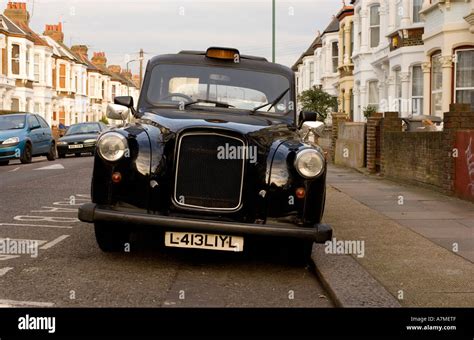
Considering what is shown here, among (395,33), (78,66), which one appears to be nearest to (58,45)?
(78,66)

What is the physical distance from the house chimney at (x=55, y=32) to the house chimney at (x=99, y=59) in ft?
47.9

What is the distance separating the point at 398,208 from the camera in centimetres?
1050

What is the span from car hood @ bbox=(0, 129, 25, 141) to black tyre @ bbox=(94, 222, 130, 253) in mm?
15032

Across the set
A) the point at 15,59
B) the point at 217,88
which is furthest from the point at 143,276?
the point at 15,59

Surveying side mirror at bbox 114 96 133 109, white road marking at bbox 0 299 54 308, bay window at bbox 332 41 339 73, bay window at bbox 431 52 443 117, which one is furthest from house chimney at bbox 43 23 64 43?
white road marking at bbox 0 299 54 308

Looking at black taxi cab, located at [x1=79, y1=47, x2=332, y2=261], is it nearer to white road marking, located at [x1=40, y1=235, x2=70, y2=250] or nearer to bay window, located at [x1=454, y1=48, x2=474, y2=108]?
white road marking, located at [x1=40, y1=235, x2=70, y2=250]

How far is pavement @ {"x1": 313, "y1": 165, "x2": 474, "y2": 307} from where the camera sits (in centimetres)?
522

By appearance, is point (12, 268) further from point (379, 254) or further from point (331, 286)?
point (379, 254)

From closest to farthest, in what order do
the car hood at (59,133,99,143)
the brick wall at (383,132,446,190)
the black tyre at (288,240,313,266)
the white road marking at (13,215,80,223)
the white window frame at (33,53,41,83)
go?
1. the black tyre at (288,240,313,266)
2. the white road marking at (13,215,80,223)
3. the brick wall at (383,132,446,190)
4. the car hood at (59,133,99,143)
5. the white window frame at (33,53,41,83)

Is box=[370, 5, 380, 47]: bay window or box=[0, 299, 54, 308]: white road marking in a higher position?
box=[370, 5, 380, 47]: bay window

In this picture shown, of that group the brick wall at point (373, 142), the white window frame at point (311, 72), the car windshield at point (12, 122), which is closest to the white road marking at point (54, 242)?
the brick wall at point (373, 142)

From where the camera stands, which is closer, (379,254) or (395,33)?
(379,254)

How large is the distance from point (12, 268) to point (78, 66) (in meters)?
61.9

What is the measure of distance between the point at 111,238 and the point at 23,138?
51.0ft
